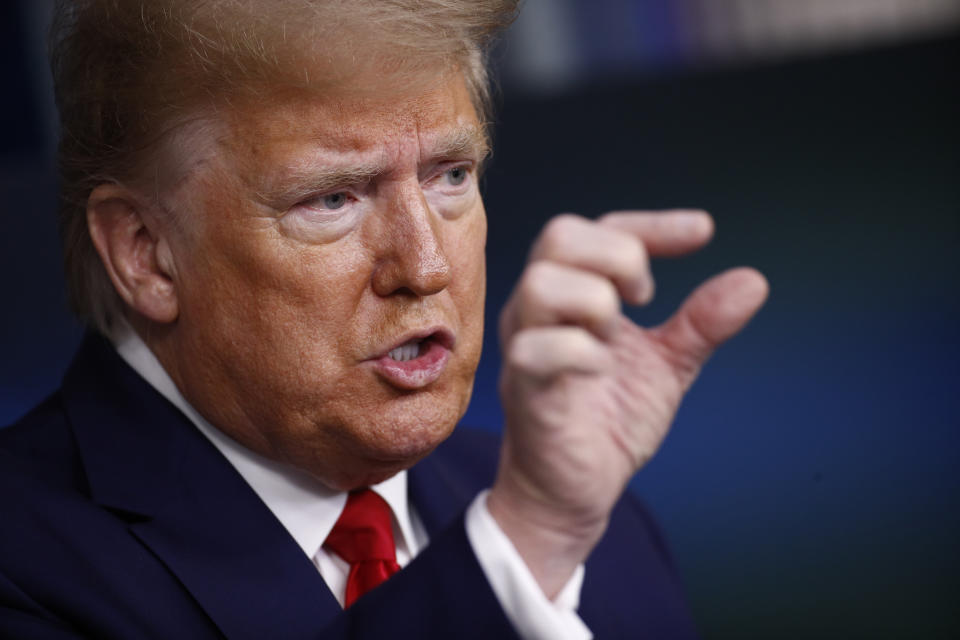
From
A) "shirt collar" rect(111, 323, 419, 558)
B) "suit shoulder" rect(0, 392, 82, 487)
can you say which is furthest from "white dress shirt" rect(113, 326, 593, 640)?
"suit shoulder" rect(0, 392, 82, 487)

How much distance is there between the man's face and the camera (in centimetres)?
113

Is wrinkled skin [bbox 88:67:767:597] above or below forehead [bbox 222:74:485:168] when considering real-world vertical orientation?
below

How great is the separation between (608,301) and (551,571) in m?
0.24

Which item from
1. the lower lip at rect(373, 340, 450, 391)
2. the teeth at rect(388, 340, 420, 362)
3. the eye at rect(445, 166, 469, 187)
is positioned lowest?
the lower lip at rect(373, 340, 450, 391)

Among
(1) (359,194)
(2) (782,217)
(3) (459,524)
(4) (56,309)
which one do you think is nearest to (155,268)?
(1) (359,194)

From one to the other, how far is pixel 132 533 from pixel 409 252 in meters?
0.43

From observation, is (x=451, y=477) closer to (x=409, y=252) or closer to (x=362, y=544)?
(x=362, y=544)

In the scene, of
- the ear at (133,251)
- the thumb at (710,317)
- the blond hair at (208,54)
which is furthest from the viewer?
the ear at (133,251)

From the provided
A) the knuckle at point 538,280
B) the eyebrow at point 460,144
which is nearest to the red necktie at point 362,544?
the eyebrow at point 460,144

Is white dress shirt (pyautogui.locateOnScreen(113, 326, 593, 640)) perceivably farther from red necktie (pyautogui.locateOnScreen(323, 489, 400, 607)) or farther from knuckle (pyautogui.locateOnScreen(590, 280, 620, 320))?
knuckle (pyautogui.locateOnScreen(590, 280, 620, 320))

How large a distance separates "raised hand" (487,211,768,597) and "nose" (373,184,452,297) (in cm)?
22

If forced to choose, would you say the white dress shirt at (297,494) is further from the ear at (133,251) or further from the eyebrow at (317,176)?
the eyebrow at (317,176)

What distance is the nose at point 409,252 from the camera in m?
1.13

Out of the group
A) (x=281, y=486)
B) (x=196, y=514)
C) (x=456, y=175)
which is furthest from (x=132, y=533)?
(x=456, y=175)
